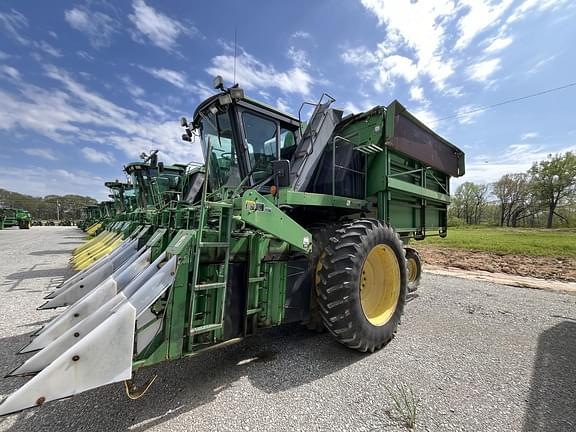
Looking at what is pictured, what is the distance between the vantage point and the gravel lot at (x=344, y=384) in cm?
199

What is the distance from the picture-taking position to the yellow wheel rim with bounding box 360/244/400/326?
11.5 ft

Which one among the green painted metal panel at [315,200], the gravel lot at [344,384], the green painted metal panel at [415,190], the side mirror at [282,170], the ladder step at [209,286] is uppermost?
the green painted metal panel at [415,190]

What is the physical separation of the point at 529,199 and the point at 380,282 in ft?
216

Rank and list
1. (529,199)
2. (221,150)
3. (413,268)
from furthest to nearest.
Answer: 1. (529,199)
2. (413,268)
3. (221,150)

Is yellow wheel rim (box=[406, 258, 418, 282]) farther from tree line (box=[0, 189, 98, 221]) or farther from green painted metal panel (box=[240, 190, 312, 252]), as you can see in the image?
tree line (box=[0, 189, 98, 221])

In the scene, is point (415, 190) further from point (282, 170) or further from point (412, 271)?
point (282, 170)

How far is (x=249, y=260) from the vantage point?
262cm

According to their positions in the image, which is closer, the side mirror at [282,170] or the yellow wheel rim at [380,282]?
the side mirror at [282,170]

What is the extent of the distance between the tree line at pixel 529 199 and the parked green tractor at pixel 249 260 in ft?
124

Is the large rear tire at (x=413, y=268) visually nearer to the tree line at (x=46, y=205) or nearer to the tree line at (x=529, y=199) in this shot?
the tree line at (x=529, y=199)

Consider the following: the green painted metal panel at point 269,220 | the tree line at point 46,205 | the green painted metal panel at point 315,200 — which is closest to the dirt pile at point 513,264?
the green painted metal panel at point 315,200

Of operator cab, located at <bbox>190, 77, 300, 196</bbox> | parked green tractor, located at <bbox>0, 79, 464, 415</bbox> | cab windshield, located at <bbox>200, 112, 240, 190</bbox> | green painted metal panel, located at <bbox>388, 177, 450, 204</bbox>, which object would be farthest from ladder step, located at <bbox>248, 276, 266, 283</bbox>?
green painted metal panel, located at <bbox>388, 177, 450, 204</bbox>

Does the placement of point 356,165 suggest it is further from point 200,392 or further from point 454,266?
point 454,266

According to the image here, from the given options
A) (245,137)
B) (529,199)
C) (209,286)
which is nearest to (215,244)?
(209,286)
